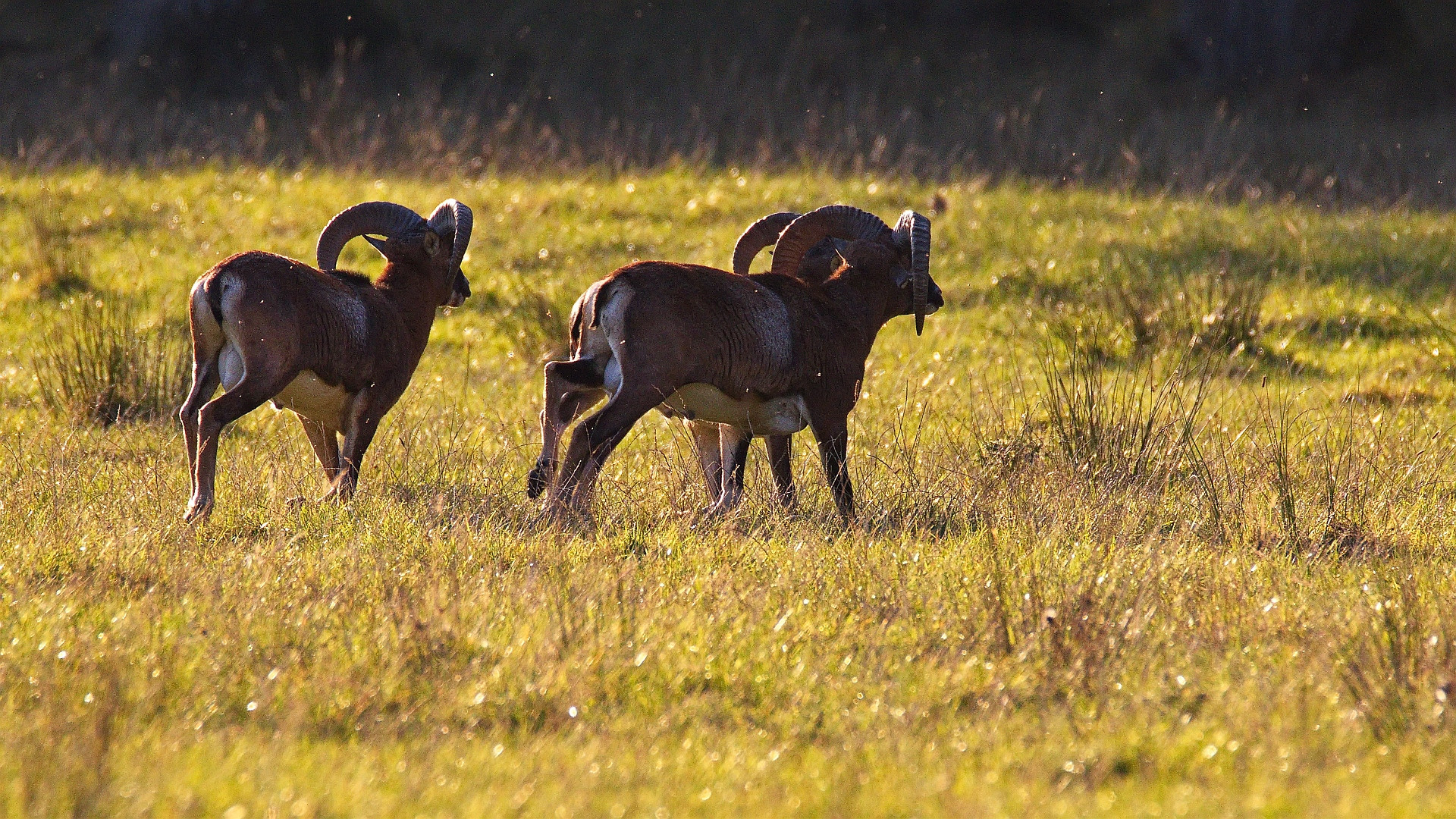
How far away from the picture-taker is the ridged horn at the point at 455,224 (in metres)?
8.78

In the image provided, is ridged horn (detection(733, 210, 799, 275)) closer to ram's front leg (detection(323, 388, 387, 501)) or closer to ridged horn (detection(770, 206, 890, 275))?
ridged horn (detection(770, 206, 890, 275))

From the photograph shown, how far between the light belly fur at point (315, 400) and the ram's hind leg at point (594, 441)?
1.57 m

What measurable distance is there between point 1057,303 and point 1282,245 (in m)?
2.81

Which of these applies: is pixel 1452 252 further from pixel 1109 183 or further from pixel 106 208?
pixel 106 208

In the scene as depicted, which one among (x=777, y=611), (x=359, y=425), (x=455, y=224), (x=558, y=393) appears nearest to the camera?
(x=777, y=611)

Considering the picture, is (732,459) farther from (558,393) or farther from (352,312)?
(352,312)

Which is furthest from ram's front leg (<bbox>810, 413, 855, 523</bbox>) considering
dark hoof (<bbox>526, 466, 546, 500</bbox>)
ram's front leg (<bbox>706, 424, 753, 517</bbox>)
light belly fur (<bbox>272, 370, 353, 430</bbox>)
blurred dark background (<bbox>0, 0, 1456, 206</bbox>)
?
blurred dark background (<bbox>0, 0, 1456, 206</bbox>)

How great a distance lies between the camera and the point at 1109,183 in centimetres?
1777

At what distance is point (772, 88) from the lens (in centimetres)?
2453

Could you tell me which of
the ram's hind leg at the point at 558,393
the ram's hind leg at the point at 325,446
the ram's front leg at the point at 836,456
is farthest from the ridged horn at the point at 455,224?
the ram's front leg at the point at 836,456

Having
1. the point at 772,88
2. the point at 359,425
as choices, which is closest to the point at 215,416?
the point at 359,425

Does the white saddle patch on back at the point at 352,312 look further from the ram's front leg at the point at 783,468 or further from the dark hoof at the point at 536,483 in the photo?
the ram's front leg at the point at 783,468

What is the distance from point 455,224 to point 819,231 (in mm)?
2043

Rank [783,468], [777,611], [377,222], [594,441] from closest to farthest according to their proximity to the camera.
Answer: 1. [777,611]
2. [594,441]
3. [783,468]
4. [377,222]
